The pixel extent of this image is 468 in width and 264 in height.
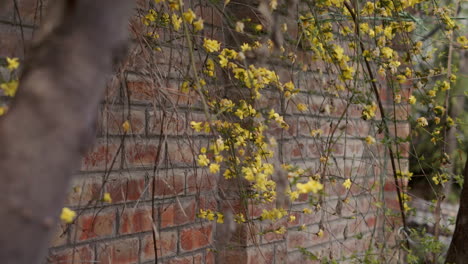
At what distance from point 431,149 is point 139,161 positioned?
9.33 feet

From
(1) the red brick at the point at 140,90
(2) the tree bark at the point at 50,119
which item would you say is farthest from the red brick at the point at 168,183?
(2) the tree bark at the point at 50,119

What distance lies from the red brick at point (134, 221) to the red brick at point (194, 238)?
0.15 metres

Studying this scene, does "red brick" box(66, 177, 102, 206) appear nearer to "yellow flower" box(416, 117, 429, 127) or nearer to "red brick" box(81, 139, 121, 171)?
"red brick" box(81, 139, 121, 171)

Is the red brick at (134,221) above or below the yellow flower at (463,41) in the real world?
below

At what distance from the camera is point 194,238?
205 cm

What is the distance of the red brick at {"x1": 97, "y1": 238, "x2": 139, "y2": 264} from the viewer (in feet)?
5.76

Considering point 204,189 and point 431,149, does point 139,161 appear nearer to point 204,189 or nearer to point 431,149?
point 204,189

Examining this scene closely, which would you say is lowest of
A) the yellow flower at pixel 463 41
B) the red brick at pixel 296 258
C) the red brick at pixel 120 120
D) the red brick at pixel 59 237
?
the red brick at pixel 296 258

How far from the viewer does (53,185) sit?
0.70 meters

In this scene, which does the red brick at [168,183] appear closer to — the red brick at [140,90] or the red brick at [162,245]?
the red brick at [162,245]

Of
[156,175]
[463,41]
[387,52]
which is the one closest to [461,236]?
[463,41]

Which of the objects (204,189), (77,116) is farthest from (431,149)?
(77,116)

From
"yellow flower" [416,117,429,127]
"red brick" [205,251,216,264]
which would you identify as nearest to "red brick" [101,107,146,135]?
"red brick" [205,251,216,264]

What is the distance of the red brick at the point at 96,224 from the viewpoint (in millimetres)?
1696
